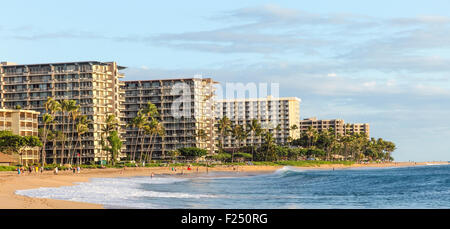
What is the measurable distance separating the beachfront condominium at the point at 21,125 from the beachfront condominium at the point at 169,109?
48.7 meters

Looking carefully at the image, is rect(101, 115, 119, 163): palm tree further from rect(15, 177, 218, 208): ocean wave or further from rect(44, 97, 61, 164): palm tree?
rect(15, 177, 218, 208): ocean wave

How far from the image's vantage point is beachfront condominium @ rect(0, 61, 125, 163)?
166500mm

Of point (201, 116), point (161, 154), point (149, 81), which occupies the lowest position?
point (161, 154)

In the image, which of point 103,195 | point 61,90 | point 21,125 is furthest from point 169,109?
point 103,195

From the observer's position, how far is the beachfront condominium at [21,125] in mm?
141125

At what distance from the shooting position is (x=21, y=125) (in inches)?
5650

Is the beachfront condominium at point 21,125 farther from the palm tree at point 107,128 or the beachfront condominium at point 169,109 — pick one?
the beachfront condominium at point 169,109

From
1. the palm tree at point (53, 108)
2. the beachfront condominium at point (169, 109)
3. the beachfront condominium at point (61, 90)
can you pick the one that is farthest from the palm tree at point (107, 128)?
the beachfront condominium at point (169, 109)

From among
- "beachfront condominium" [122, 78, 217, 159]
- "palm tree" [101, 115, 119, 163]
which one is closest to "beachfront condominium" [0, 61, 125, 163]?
"palm tree" [101, 115, 119, 163]

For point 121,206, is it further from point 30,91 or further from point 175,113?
point 175,113

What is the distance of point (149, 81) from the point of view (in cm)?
19550
